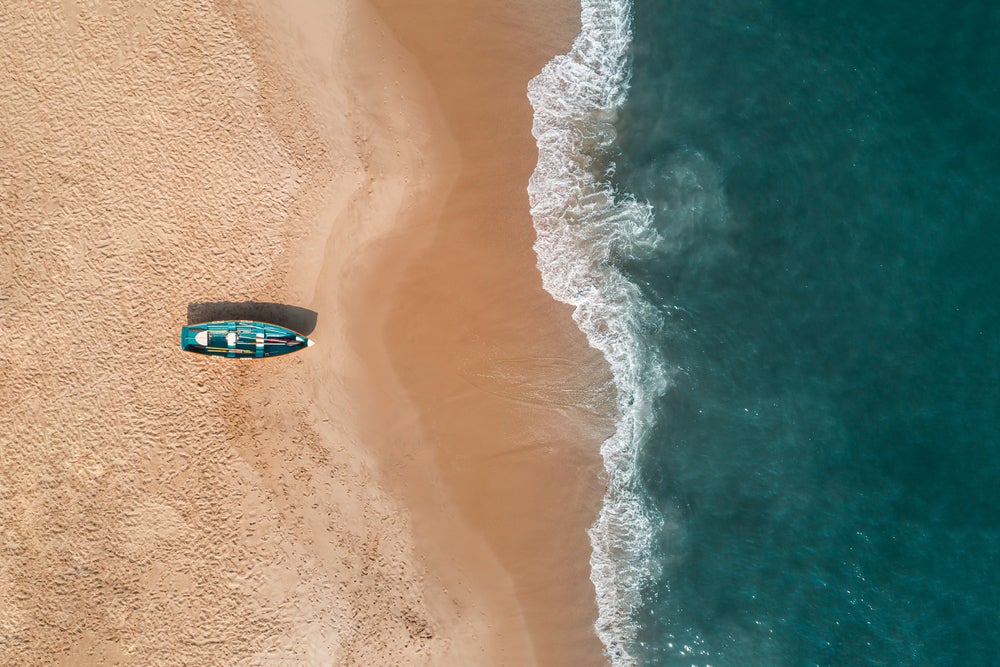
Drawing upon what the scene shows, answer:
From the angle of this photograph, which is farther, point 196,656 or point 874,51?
point 874,51

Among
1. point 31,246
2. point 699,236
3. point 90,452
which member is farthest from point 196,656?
point 699,236

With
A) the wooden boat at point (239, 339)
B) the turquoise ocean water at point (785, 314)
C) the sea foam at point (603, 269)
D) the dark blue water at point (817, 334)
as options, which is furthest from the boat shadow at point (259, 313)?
the dark blue water at point (817, 334)

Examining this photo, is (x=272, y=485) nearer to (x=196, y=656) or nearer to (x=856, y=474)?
(x=196, y=656)

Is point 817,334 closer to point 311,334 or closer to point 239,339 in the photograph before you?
point 311,334

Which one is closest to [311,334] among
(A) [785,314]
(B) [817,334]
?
(A) [785,314]

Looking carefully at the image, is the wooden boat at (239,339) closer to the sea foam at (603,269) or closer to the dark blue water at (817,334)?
the sea foam at (603,269)

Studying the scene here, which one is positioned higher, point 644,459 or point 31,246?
point 31,246
